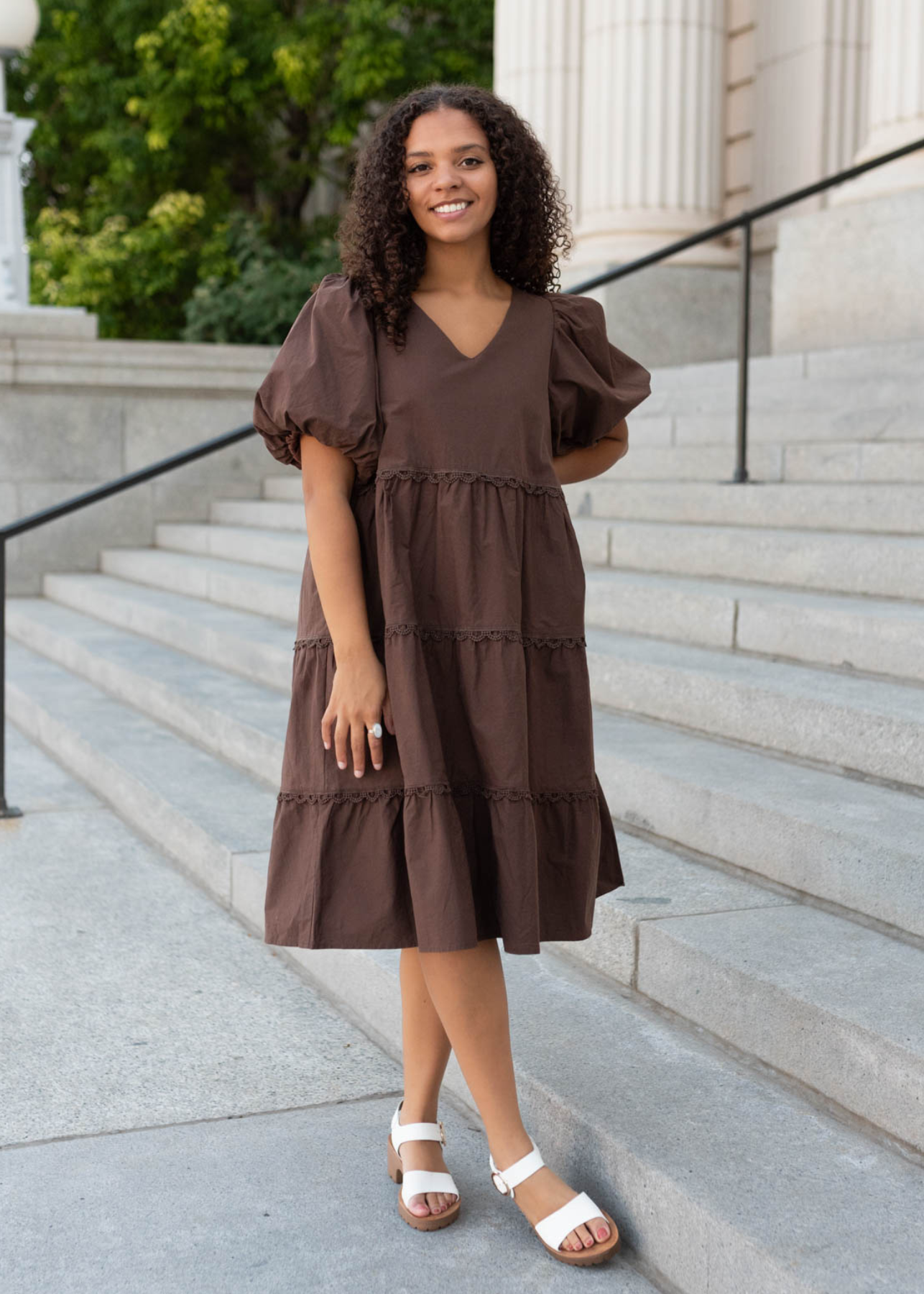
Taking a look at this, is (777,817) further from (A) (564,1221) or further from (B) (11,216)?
(B) (11,216)

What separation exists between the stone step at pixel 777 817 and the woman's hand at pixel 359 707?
50.8 inches

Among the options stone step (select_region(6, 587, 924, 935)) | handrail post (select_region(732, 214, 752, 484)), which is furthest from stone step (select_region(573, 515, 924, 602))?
stone step (select_region(6, 587, 924, 935))

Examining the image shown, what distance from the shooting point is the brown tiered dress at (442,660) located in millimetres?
2402

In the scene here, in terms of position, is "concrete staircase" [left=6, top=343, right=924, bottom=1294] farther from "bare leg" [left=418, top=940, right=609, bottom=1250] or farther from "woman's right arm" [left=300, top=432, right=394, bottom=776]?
"woman's right arm" [left=300, top=432, right=394, bottom=776]

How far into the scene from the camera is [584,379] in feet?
8.54

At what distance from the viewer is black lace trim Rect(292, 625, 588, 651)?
2.42 meters

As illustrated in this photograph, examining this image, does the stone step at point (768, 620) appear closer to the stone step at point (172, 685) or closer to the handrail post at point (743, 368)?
the handrail post at point (743, 368)

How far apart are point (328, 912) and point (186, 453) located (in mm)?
3912

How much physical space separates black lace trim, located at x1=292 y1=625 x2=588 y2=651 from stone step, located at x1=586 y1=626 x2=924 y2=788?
4.64ft

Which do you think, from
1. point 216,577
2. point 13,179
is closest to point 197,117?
point 13,179

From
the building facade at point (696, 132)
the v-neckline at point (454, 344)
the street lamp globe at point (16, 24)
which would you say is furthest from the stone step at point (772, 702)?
the street lamp globe at point (16, 24)

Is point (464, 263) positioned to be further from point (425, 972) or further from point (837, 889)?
point (837, 889)

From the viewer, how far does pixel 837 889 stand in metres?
3.28

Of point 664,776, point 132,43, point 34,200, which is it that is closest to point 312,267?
point 132,43
